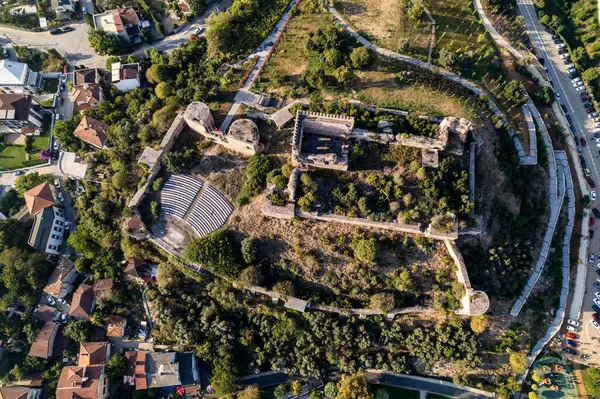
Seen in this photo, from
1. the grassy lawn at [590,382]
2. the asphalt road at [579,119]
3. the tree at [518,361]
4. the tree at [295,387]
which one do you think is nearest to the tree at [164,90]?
the tree at [295,387]

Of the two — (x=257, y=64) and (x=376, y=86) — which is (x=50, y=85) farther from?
(x=376, y=86)

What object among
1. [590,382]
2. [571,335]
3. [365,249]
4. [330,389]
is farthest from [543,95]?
[330,389]

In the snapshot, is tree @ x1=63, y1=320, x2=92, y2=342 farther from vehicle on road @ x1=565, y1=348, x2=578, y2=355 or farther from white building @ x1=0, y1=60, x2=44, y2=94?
vehicle on road @ x1=565, y1=348, x2=578, y2=355

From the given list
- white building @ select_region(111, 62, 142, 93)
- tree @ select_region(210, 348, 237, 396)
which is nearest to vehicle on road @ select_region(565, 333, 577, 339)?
tree @ select_region(210, 348, 237, 396)

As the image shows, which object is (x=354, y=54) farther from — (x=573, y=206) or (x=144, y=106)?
(x=573, y=206)

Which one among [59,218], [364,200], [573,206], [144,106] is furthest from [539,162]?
[59,218]

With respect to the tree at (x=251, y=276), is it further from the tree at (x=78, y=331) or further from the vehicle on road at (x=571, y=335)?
the vehicle on road at (x=571, y=335)
